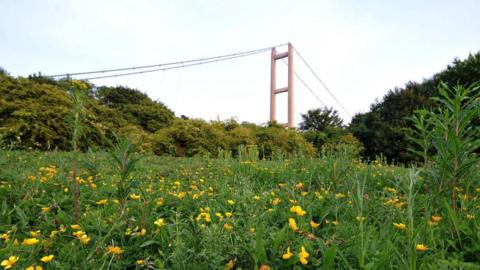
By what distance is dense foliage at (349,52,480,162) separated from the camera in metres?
17.0

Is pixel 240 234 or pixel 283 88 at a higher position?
pixel 283 88

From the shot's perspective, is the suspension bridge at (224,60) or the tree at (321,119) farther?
the tree at (321,119)

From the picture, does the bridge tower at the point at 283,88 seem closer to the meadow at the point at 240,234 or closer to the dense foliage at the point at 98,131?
the dense foliage at the point at 98,131

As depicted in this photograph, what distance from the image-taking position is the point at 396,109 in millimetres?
19062

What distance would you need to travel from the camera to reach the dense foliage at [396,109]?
669 inches

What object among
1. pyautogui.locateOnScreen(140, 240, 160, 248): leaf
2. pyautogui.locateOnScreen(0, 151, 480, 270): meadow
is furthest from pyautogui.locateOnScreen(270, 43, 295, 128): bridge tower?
pyautogui.locateOnScreen(140, 240, 160, 248): leaf

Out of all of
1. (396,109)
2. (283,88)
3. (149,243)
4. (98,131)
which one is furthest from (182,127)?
(396,109)

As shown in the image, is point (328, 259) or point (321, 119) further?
point (321, 119)

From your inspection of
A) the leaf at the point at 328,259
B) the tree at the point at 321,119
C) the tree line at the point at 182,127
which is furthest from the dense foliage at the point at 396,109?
the leaf at the point at 328,259

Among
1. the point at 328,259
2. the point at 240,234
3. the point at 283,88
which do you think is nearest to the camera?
the point at 328,259

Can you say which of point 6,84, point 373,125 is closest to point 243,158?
point 6,84

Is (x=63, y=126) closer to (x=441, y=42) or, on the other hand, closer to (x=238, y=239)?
(x=238, y=239)

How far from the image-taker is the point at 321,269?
1014 mm

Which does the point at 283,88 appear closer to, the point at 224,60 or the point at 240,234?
the point at 224,60
